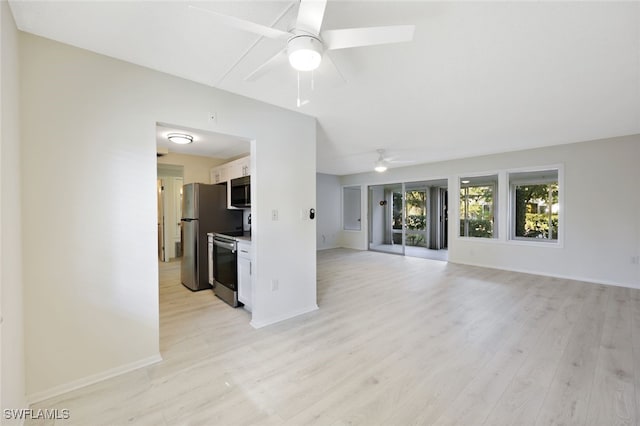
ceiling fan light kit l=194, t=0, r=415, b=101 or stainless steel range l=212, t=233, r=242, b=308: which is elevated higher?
ceiling fan light kit l=194, t=0, r=415, b=101

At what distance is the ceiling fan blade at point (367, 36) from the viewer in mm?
1302

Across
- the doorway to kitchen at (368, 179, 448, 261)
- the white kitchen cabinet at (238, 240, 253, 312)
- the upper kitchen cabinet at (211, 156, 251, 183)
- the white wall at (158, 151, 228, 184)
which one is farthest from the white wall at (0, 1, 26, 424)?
the doorway to kitchen at (368, 179, 448, 261)

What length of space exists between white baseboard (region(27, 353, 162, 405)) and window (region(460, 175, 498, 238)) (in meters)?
6.37

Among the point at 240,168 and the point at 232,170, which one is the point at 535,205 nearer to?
the point at 240,168

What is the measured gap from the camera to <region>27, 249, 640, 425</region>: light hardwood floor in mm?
1656

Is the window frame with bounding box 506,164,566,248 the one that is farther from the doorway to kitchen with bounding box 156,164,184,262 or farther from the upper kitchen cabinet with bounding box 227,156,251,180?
the doorway to kitchen with bounding box 156,164,184,262

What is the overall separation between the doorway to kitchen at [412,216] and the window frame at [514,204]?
263cm

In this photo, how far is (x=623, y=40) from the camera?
75.4 inches

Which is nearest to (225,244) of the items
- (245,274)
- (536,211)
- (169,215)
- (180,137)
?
(245,274)

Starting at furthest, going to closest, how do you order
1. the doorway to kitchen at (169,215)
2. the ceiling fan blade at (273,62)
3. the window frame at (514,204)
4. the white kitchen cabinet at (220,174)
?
the doorway to kitchen at (169,215)
the window frame at (514,204)
the white kitchen cabinet at (220,174)
the ceiling fan blade at (273,62)

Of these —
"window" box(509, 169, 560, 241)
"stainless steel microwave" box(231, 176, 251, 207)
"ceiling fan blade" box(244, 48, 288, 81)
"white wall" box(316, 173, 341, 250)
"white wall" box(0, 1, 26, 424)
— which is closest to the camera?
"white wall" box(0, 1, 26, 424)

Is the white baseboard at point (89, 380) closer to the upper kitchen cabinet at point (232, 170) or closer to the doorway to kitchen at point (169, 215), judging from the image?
the upper kitchen cabinet at point (232, 170)

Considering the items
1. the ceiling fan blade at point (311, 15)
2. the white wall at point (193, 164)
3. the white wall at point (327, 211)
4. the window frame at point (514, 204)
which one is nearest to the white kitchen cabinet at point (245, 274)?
the ceiling fan blade at point (311, 15)

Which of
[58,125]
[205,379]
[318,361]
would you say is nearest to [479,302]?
[318,361]
